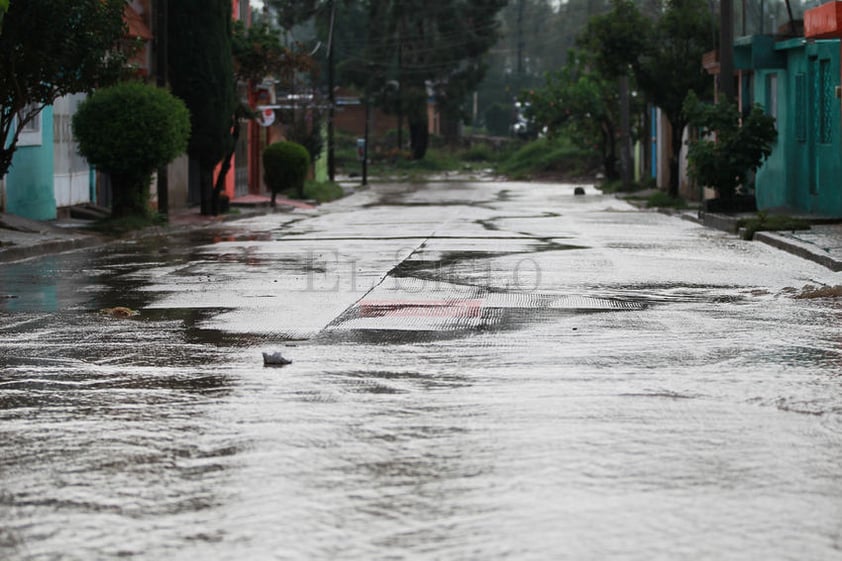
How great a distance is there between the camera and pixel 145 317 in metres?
12.8

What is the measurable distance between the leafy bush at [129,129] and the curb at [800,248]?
11.5 meters

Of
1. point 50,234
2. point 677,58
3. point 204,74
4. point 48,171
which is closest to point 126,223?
point 48,171

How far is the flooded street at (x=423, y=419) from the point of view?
5.44 m

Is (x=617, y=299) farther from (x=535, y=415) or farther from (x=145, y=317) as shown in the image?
(x=535, y=415)

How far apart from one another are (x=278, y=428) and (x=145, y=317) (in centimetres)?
558

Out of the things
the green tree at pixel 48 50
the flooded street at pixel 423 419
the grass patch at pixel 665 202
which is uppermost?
the green tree at pixel 48 50

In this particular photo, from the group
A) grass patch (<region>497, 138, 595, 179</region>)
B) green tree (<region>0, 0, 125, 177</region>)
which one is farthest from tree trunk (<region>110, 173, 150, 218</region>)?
grass patch (<region>497, 138, 595, 179</region>)

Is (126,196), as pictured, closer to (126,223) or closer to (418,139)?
(126,223)

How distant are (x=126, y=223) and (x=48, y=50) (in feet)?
17.0

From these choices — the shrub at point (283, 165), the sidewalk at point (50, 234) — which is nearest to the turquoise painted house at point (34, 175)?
the sidewalk at point (50, 234)

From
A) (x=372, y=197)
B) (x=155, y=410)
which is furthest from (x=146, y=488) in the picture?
(x=372, y=197)

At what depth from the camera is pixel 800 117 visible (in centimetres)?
3195

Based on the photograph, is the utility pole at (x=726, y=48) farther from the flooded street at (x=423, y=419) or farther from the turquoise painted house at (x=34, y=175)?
the flooded street at (x=423, y=419)

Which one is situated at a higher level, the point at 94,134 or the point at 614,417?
the point at 94,134
